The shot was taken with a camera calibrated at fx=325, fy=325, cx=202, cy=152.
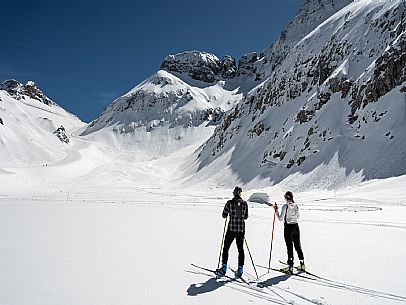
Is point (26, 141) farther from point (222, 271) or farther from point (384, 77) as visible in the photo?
point (222, 271)

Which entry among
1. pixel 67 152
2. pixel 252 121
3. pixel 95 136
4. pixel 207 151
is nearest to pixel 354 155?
pixel 252 121

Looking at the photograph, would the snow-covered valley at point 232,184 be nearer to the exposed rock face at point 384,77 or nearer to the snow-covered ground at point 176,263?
the snow-covered ground at point 176,263

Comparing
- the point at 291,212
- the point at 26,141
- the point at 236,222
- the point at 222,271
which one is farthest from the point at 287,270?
the point at 26,141

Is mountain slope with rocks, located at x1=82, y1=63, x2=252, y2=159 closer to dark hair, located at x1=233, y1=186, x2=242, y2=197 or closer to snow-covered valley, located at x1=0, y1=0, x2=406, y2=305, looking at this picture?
snow-covered valley, located at x1=0, y1=0, x2=406, y2=305

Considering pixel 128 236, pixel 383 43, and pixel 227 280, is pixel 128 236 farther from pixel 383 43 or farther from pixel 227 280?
pixel 383 43

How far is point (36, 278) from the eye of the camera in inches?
287

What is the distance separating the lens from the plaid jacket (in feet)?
27.2

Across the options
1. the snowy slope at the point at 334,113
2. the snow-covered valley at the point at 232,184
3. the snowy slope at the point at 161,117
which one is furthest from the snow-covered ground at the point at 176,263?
the snowy slope at the point at 161,117

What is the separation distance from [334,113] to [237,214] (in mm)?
50902

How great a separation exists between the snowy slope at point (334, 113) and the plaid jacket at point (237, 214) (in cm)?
3578

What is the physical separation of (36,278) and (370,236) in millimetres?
11460

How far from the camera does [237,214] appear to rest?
831cm

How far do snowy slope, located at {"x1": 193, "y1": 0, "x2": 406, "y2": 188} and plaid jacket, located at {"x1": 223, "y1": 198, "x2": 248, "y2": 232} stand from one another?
3578cm

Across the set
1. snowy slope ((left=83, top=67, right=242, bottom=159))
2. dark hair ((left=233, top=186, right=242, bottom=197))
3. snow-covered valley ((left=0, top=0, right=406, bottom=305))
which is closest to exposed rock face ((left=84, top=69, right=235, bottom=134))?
snowy slope ((left=83, top=67, right=242, bottom=159))
